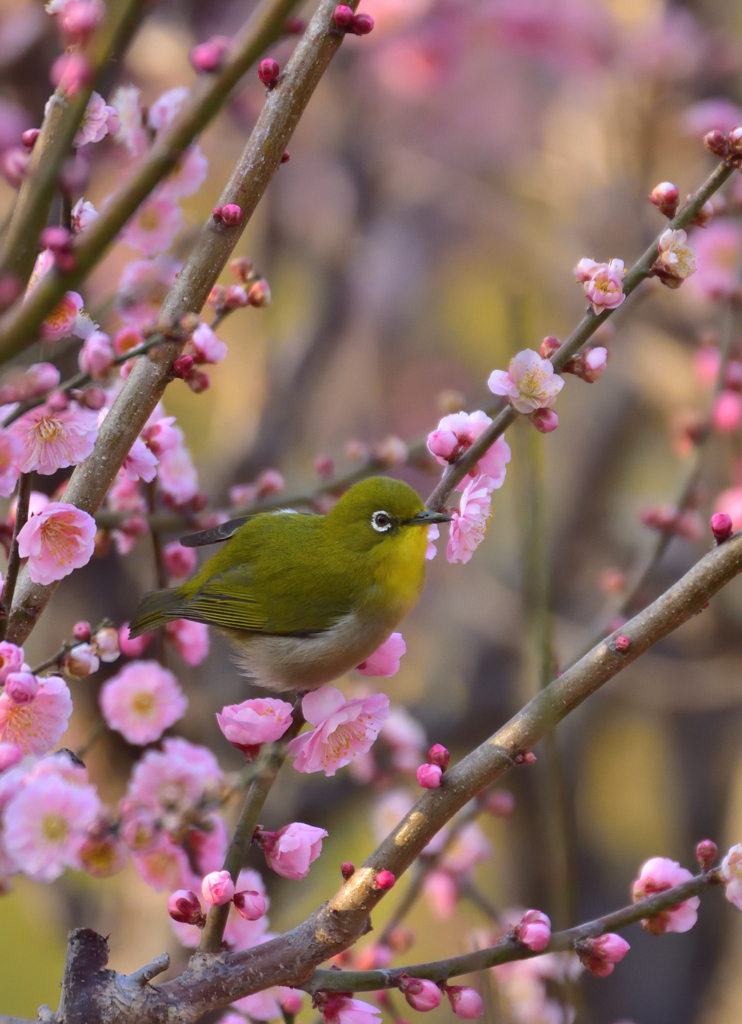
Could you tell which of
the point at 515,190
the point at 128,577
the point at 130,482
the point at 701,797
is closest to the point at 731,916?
the point at 701,797

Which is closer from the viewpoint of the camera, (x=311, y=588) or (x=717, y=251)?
(x=311, y=588)

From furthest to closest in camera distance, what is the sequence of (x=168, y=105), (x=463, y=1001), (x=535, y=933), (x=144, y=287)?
(x=168, y=105), (x=463, y=1001), (x=535, y=933), (x=144, y=287)

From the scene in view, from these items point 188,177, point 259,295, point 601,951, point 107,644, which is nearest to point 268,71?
point 259,295

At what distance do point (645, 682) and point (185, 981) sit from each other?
9.90 ft

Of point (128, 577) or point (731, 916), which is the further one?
point (731, 916)

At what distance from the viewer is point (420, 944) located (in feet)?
18.7

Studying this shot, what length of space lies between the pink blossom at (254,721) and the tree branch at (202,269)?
290 millimetres

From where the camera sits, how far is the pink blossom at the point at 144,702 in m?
1.82

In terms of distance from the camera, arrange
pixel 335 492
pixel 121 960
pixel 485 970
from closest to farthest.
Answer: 1. pixel 485 970
2. pixel 335 492
3. pixel 121 960

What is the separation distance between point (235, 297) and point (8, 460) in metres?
0.57

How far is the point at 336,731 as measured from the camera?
4.86 ft

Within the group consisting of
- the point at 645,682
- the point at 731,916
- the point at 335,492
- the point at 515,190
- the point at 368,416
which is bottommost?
the point at 731,916

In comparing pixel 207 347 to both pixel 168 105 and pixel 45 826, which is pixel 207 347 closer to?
pixel 168 105

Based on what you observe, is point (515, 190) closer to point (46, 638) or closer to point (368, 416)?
point (368, 416)
